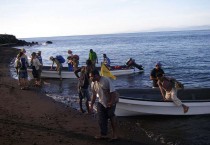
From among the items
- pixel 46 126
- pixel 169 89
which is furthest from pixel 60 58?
pixel 46 126

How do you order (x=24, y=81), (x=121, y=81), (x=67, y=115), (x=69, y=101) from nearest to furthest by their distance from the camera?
(x=67, y=115) → (x=69, y=101) → (x=24, y=81) → (x=121, y=81)

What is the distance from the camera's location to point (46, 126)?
29.8ft

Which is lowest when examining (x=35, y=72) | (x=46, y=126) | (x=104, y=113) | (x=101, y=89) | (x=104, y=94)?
(x=46, y=126)

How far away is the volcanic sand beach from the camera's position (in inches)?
308

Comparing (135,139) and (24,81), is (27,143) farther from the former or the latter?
(24,81)

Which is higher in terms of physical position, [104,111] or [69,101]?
[104,111]

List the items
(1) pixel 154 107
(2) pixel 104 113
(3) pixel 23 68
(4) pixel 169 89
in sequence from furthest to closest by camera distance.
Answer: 1. (3) pixel 23 68
2. (1) pixel 154 107
3. (4) pixel 169 89
4. (2) pixel 104 113

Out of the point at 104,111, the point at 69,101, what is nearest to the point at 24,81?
the point at 69,101

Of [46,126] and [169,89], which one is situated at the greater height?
[169,89]

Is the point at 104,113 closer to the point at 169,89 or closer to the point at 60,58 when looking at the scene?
the point at 169,89

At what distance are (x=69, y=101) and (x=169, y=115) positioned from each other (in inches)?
182

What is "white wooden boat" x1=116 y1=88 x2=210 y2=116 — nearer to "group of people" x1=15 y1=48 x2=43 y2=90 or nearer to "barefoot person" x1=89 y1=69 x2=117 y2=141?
"barefoot person" x1=89 y1=69 x2=117 y2=141

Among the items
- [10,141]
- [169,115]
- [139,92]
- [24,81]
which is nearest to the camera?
[10,141]

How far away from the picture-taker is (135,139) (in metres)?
8.57
